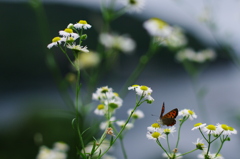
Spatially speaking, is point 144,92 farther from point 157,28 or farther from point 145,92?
point 157,28

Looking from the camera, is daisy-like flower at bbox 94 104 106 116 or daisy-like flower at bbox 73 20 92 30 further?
daisy-like flower at bbox 94 104 106 116

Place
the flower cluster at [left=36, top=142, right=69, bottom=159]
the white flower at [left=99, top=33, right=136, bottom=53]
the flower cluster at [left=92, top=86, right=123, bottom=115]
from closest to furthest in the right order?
1. the flower cluster at [left=92, top=86, right=123, bottom=115]
2. the flower cluster at [left=36, top=142, right=69, bottom=159]
3. the white flower at [left=99, top=33, right=136, bottom=53]

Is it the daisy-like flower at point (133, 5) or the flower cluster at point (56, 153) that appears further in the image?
the daisy-like flower at point (133, 5)

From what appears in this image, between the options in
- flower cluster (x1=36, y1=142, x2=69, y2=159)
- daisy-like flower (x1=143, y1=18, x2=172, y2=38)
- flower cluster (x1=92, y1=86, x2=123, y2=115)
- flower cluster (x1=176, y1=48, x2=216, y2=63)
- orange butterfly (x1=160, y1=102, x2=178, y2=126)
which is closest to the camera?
orange butterfly (x1=160, y1=102, x2=178, y2=126)

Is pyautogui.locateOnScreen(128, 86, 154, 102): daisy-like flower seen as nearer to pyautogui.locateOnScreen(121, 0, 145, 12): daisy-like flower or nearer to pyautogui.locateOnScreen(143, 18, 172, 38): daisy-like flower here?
pyautogui.locateOnScreen(143, 18, 172, 38): daisy-like flower

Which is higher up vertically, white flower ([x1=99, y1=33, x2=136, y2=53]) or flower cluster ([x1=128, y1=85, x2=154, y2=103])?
white flower ([x1=99, y1=33, x2=136, y2=53])

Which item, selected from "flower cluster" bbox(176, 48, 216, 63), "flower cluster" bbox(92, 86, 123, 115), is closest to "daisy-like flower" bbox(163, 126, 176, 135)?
"flower cluster" bbox(92, 86, 123, 115)

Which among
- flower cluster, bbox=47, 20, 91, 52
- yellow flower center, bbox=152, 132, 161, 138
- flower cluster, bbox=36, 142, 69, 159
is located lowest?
yellow flower center, bbox=152, 132, 161, 138

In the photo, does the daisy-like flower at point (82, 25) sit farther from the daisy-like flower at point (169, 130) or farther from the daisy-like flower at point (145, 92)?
the daisy-like flower at point (169, 130)

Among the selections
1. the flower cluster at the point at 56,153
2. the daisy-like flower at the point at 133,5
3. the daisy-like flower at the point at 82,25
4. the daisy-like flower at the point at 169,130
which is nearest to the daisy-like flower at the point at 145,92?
the daisy-like flower at the point at 169,130
